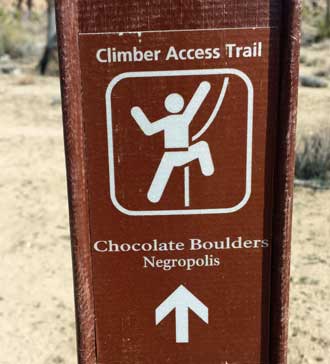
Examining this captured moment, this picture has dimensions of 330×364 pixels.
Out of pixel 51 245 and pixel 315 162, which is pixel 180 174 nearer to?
pixel 51 245

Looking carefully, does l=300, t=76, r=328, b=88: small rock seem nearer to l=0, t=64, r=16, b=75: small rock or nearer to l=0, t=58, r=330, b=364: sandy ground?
l=0, t=58, r=330, b=364: sandy ground

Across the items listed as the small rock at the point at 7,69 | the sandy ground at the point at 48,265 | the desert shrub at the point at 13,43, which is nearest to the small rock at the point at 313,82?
the sandy ground at the point at 48,265

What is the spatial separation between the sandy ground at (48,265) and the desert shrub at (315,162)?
1.28 feet

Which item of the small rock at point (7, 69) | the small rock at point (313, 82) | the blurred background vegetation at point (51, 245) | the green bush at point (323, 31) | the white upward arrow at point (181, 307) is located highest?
the white upward arrow at point (181, 307)

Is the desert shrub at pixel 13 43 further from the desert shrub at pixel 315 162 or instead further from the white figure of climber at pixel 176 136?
the white figure of climber at pixel 176 136

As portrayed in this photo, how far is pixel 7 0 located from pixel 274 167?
53864 mm

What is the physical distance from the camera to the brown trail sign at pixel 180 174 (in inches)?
65.4

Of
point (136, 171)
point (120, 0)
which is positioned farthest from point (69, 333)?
point (120, 0)

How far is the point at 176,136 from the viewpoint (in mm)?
1736

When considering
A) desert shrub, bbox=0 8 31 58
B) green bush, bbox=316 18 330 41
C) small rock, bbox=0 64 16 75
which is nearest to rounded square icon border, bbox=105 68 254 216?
small rock, bbox=0 64 16 75

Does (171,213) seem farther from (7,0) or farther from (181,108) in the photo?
(7,0)

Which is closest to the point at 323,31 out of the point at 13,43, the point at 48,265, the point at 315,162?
the point at 13,43

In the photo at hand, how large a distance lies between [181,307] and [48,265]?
2.84m

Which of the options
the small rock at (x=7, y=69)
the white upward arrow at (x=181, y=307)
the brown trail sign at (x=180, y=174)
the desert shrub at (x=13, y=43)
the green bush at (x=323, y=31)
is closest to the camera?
the brown trail sign at (x=180, y=174)
